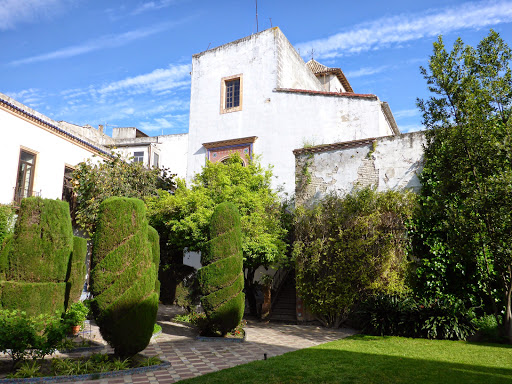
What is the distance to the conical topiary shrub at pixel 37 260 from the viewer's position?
24.7ft

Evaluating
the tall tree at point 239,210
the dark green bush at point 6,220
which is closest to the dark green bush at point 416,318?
the tall tree at point 239,210

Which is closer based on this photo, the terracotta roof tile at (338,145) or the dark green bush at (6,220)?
the dark green bush at (6,220)

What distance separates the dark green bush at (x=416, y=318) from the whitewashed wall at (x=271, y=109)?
759 centimetres

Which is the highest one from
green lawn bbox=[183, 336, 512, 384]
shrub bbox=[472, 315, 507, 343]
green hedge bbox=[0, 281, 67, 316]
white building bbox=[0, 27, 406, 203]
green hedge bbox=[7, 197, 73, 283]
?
white building bbox=[0, 27, 406, 203]

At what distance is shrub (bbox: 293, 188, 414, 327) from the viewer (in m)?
11.8

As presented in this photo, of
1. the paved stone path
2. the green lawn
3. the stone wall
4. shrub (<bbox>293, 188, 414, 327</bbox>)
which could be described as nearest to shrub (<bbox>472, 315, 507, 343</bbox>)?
the green lawn

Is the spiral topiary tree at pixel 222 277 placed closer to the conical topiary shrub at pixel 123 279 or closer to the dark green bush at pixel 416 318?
the conical topiary shrub at pixel 123 279

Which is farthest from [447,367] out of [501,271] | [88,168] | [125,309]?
[88,168]

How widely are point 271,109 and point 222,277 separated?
36.5ft

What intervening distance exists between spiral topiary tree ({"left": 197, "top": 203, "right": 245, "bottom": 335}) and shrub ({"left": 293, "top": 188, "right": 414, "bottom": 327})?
3034mm

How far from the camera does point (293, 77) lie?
21.2 metres

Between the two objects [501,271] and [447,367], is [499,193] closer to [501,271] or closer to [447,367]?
[501,271]

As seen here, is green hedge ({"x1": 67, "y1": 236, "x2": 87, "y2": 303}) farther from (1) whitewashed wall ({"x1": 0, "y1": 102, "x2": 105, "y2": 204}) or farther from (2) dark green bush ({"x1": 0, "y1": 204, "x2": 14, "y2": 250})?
(1) whitewashed wall ({"x1": 0, "y1": 102, "x2": 105, "y2": 204})

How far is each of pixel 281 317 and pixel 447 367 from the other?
7865 millimetres
